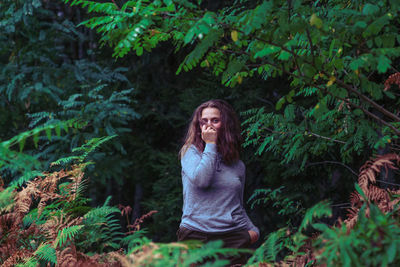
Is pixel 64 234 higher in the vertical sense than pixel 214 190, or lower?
lower

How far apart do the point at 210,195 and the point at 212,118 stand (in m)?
0.74

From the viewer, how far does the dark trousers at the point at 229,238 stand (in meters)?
3.04

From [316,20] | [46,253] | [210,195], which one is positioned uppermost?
[316,20]

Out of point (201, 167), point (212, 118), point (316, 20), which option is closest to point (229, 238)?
point (201, 167)

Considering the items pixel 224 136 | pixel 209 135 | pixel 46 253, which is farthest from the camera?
pixel 224 136

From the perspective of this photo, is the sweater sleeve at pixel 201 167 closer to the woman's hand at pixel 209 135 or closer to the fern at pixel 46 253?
the woman's hand at pixel 209 135

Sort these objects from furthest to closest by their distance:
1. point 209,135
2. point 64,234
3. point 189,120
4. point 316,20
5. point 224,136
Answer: point 189,120 < point 224,136 < point 209,135 < point 64,234 < point 316,20

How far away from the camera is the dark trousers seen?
3045 millimetres

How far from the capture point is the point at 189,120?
408 cm

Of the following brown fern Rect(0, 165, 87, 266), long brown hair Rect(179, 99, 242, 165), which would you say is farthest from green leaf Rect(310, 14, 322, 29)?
brown fern Rect(0, 165, 87, 266)

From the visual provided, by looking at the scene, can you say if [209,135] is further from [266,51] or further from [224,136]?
[266,51]

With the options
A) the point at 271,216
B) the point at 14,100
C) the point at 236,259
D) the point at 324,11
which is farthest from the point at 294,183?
the point at 14,100

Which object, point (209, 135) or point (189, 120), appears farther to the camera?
point (189, 120)

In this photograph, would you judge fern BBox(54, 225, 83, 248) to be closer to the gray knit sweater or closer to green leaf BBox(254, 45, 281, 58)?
the gray knit sweater
